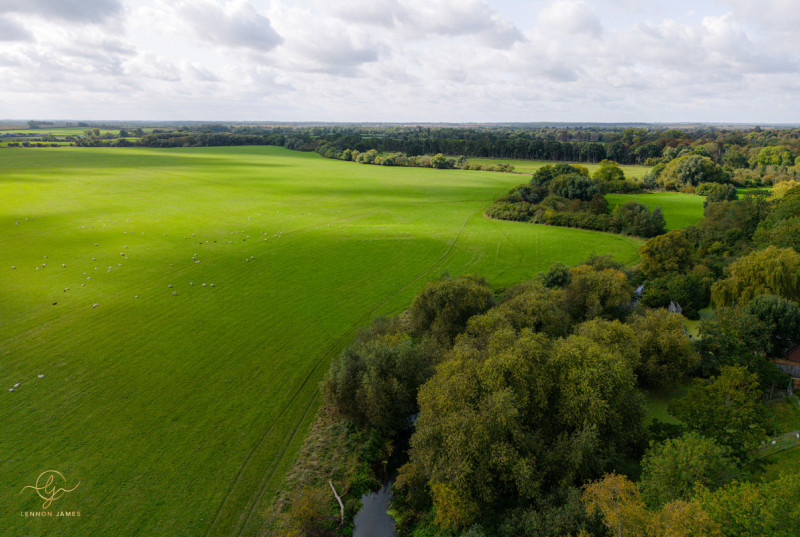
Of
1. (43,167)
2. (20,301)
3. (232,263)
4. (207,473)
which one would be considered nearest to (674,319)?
(207,473)

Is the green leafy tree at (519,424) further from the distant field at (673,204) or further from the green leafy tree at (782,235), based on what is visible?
the distant field at (673,204)

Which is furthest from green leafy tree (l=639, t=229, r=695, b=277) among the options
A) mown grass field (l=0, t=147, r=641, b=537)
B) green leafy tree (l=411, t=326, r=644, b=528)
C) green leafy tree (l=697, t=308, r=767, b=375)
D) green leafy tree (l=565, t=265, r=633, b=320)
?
green leafy tree (l=411, t=326, r=644, b=528)

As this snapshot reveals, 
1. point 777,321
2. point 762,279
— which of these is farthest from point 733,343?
point 762,279

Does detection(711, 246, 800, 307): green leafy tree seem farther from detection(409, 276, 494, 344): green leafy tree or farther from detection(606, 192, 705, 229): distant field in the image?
detection(606, 192, 705, 229): distant field

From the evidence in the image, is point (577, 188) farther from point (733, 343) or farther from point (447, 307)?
point (447, 307)

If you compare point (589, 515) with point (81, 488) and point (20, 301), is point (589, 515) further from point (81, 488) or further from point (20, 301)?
point (20, 301)
